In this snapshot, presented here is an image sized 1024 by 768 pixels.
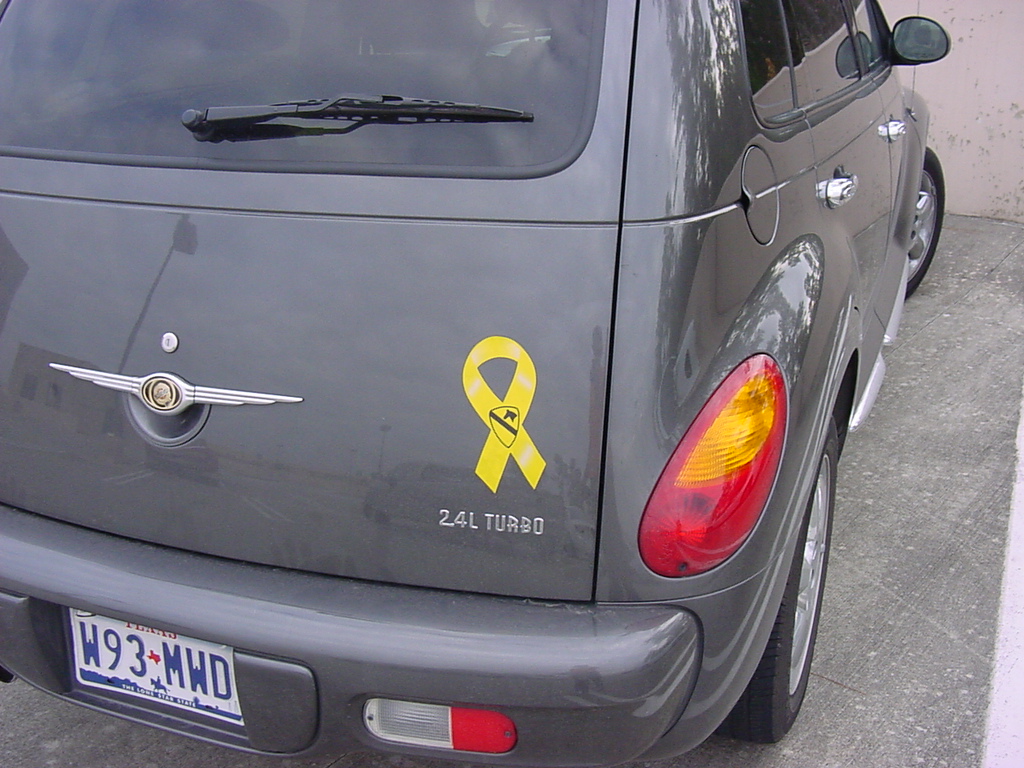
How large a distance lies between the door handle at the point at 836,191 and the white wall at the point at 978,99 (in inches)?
168

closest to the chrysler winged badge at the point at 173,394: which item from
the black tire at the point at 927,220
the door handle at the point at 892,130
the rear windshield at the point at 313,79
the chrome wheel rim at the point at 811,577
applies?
the rear windshield at the point at 313,79

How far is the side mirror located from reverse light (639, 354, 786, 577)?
2.20 meters

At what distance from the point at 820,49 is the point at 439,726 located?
192 cm

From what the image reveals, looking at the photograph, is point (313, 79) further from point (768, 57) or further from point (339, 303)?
point (768, 57)

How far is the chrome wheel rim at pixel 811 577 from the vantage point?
231 cm

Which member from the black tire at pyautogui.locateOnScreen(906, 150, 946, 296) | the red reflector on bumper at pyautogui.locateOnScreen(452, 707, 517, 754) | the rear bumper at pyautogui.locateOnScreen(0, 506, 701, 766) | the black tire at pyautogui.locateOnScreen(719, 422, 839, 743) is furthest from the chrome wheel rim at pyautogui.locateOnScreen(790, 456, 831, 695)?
the black tire at pyautogui.locateOnScreen(906, 150, 946, 296)

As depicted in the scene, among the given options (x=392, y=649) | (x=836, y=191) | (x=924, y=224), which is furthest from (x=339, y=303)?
(x=924, y=224)

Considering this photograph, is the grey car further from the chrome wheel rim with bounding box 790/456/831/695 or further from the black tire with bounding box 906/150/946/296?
the black tire with bounding box 906/150/946/296

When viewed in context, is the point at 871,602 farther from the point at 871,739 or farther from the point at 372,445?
the point at 372,445

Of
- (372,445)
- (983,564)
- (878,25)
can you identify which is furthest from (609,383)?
(878,25)

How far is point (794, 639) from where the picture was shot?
2.25 meters

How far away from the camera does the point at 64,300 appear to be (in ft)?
6.08

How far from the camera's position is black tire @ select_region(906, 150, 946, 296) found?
4.86 m

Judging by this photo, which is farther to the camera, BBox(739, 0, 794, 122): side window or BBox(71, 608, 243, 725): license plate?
BBox(739, 0, 794, 122): side window
